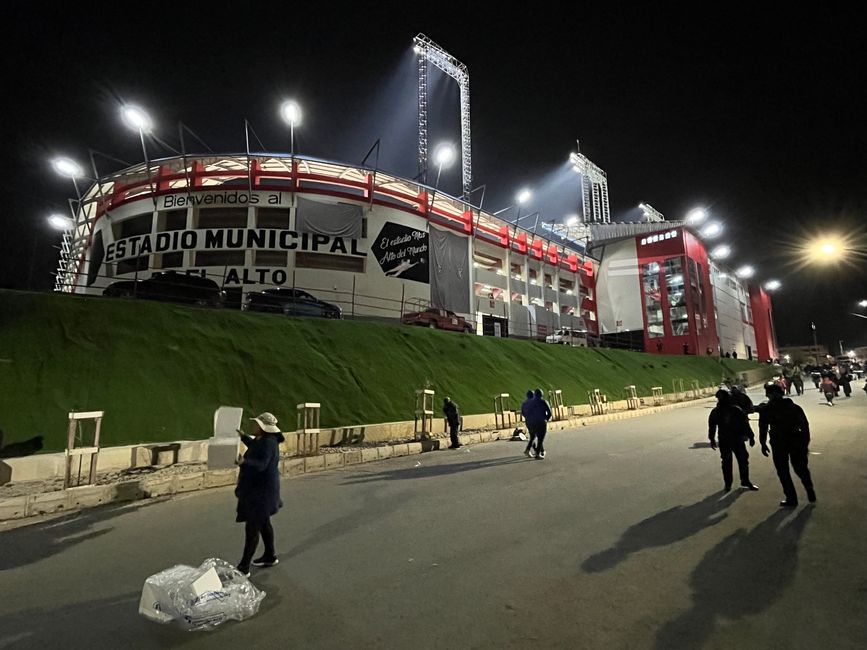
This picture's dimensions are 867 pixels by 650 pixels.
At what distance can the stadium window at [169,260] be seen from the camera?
24.9 metres

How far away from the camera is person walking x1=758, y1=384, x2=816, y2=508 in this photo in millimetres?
5367

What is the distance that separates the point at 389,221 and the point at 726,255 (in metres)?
56.6

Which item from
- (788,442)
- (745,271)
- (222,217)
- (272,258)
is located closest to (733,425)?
(788,442)

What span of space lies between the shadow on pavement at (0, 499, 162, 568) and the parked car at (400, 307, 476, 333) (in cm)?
1496

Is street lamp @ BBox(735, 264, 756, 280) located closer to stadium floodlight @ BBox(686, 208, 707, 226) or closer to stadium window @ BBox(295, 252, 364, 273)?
stadium floodlight @ BBox(686, 208, 707, 226)

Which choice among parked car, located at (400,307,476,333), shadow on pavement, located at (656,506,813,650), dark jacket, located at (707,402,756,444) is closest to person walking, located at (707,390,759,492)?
dark jacket, located at (707,402,756,444)

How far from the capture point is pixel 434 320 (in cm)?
2172

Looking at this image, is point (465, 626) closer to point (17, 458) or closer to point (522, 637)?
point (522, 637)

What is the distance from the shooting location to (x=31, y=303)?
9773 mm

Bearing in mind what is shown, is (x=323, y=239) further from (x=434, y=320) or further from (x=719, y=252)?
(x=719, y=252)

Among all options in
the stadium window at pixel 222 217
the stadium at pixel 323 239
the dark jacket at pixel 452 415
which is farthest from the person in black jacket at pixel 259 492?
the stadium window at pixel 222 217

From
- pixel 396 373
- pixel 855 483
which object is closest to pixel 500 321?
pixel 396 373

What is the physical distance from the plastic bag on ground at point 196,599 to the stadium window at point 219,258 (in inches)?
983

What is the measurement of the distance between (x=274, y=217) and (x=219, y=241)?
146 inches
